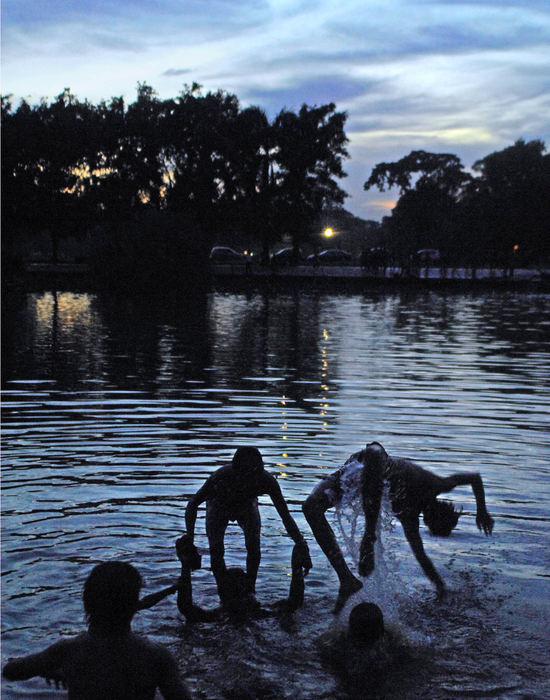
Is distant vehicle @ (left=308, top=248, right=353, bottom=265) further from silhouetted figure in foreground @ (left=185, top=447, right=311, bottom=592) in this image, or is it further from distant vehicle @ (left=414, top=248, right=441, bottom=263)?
silhouetted figure in foreground @ (left=185, top=447, right=311, bottom=592)

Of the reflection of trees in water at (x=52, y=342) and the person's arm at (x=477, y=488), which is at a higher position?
the person's arm at (x=477, y=488)

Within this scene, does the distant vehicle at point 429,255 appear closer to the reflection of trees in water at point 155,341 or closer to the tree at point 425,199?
the tree at point 425,199

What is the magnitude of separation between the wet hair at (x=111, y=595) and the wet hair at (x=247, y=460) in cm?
288

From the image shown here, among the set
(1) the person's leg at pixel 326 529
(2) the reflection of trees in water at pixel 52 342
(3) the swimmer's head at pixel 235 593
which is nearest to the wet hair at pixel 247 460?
(1) the person's leg at pixel 326 529

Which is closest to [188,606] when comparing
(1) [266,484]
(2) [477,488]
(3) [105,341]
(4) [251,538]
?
(4) [251,538]

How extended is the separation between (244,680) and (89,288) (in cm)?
6364

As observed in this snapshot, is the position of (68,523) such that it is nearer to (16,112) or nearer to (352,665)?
(352,665)

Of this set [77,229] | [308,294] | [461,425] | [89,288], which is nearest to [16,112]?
[77,229]

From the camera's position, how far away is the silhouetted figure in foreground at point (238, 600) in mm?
7605

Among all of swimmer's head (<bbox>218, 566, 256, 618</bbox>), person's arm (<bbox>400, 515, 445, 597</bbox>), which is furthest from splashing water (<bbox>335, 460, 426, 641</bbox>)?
swimmer's head (<bbox>218, 566, 256, 618</bbox>)

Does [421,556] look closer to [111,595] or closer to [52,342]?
[111,595]

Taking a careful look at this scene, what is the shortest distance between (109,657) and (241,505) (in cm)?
354

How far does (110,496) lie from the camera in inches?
451

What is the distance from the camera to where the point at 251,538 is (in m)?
7.97
